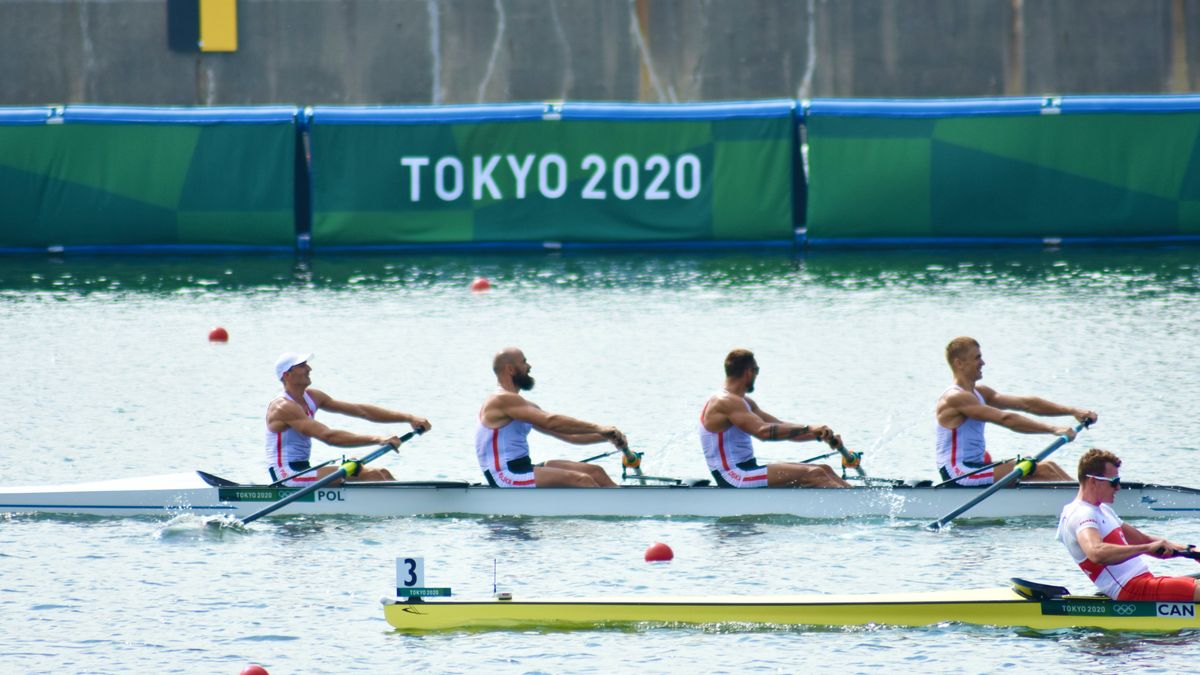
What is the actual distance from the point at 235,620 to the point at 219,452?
529 cm

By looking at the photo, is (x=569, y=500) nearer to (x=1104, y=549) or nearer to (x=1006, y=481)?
(x=1006, y=481)

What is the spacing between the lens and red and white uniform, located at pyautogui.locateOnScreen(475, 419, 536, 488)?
1498cm

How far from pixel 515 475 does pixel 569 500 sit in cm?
47

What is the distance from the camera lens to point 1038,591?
1200 cm

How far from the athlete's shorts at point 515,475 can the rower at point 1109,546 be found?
180 inches

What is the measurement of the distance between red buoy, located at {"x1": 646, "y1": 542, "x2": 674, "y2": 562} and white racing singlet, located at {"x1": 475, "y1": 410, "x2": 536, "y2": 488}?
4.72ft

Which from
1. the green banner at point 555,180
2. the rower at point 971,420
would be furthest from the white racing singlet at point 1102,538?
the green banner at point 555,180

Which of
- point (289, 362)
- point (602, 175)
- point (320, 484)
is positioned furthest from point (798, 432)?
point (602, 175)

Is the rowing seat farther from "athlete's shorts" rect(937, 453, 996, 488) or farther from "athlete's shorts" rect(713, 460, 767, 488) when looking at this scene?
"athlete's shorts" rect(713, 460, 767, 488)

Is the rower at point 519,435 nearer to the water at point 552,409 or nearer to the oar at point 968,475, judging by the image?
the water at point 552,409

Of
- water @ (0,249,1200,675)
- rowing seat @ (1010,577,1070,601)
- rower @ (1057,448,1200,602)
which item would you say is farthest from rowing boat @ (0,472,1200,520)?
rower @ (1057,448,1200,602)

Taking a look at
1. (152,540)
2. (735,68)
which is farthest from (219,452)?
(735,68)

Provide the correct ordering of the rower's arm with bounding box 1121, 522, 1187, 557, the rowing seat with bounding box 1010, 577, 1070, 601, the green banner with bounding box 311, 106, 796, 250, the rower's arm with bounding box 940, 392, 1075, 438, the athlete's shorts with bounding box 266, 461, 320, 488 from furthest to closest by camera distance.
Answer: the green banner with bounding box 311, 106, 796, 250 < the athlete's shorts with bounding box 266, 461, 320, 488 < the rower's arm with bounding box 940, 392, 1075, 438 < the rowing seat with bounding box 1010, 577, 1070, 601 < the rower's arm with bounding box 1121, 522, 1187, 557

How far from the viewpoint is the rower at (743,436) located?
14719mm
